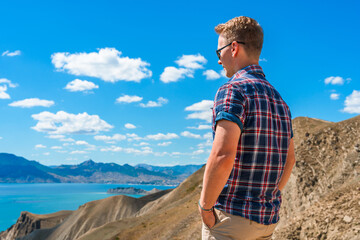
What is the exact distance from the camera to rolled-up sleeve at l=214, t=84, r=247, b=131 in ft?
8.56

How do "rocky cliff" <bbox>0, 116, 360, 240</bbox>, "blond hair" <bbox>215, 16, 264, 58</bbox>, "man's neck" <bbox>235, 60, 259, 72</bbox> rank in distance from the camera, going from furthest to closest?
"rocky cliff" <bbox>0, 116, 360, 240</bbox>, "man's neck" <bbox>235, 60, 259, 72</bbox>, "blond hair" <bbox>215, 16, 264, 58</bbox>

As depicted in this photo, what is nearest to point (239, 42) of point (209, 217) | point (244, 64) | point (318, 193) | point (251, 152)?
point (244, 64)

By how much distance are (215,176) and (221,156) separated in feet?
0.60

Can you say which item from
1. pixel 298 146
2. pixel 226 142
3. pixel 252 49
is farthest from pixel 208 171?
pixel 298 146

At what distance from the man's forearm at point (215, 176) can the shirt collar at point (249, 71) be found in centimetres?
88

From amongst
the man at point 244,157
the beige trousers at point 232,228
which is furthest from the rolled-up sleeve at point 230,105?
the beige trousers at point 232,228

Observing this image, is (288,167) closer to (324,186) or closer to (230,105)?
(230,105)

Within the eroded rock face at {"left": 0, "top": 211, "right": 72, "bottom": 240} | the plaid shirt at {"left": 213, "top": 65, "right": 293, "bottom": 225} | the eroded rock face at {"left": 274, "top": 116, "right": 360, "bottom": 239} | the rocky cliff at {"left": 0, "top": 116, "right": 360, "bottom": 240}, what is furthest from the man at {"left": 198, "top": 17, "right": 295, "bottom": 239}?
the eroded rock face at {"left": 0, "top": 211, "right": 72, "bottom": 240}

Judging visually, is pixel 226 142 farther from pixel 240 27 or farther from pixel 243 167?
pixel 240 27

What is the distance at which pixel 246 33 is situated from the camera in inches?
121

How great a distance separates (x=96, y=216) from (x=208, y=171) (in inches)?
5544

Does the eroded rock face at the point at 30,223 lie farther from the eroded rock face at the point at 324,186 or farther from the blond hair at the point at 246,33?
the blond hair at the point at 246,33

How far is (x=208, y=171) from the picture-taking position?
2.65 meters

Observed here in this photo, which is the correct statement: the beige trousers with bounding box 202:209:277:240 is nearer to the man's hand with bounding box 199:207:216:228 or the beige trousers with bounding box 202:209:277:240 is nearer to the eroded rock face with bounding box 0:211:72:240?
the man's hand with bounding box 199:207:216:228
